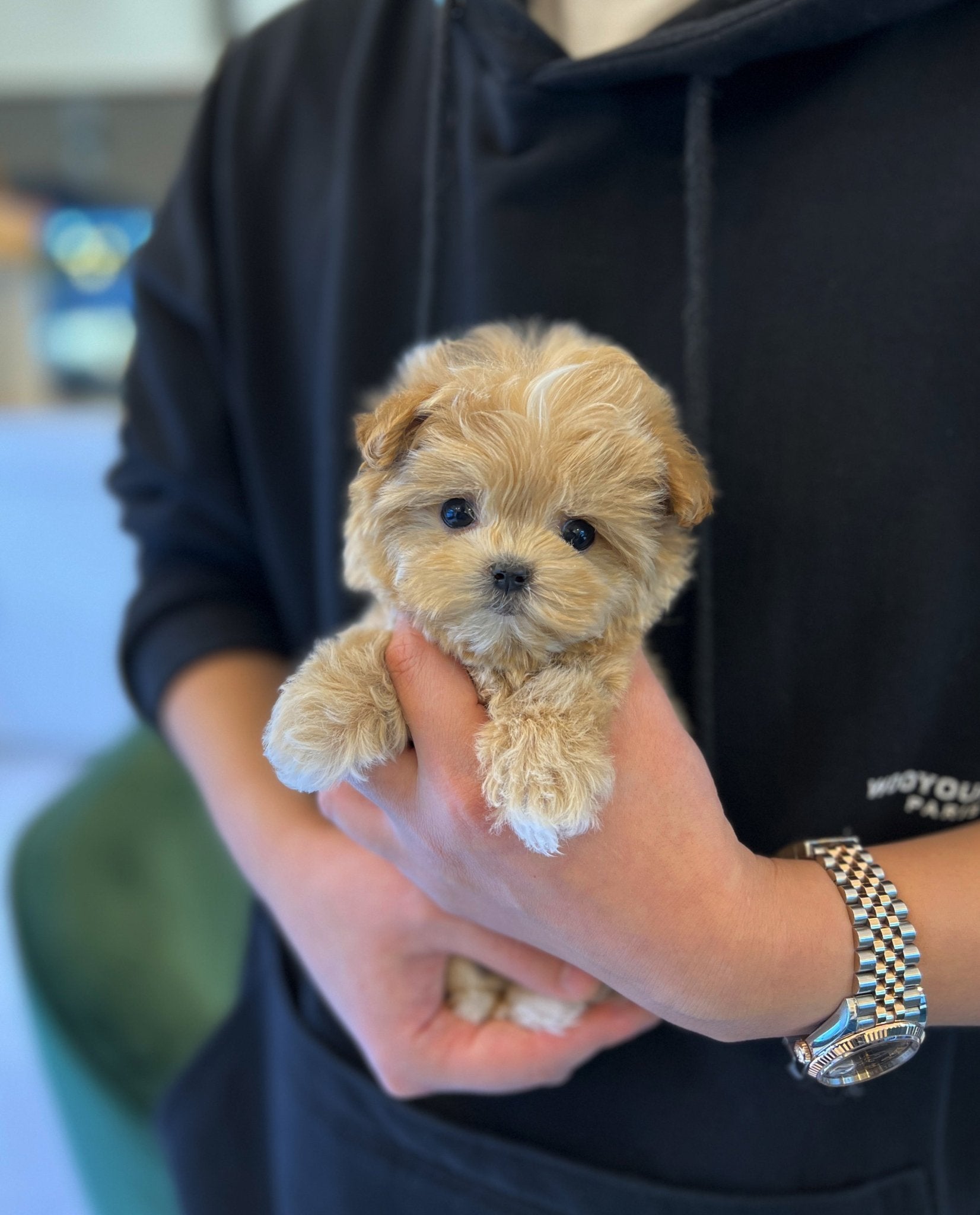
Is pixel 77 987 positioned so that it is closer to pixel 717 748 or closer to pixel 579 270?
pixel 717 748

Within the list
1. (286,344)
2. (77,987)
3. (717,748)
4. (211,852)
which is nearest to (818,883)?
(717,748)

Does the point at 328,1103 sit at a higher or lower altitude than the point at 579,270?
lower

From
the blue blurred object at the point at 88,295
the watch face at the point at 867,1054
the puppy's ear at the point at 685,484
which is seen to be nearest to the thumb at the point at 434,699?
the puppy's ear at the point at 685,484

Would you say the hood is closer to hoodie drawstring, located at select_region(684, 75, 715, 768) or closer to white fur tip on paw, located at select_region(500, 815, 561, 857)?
hoodie drawstring, located at select_region(684, 75, 715, 768)

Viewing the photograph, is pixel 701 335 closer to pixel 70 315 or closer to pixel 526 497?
pixel 526 497

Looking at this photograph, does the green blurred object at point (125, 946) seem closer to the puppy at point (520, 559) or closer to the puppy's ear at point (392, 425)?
the puppy at point (520, 559)

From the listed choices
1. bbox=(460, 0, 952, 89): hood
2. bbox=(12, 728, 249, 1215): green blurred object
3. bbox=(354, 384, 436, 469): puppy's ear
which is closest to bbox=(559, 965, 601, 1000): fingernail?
bbox=(354, 384, 436, 469): puppy's ear
